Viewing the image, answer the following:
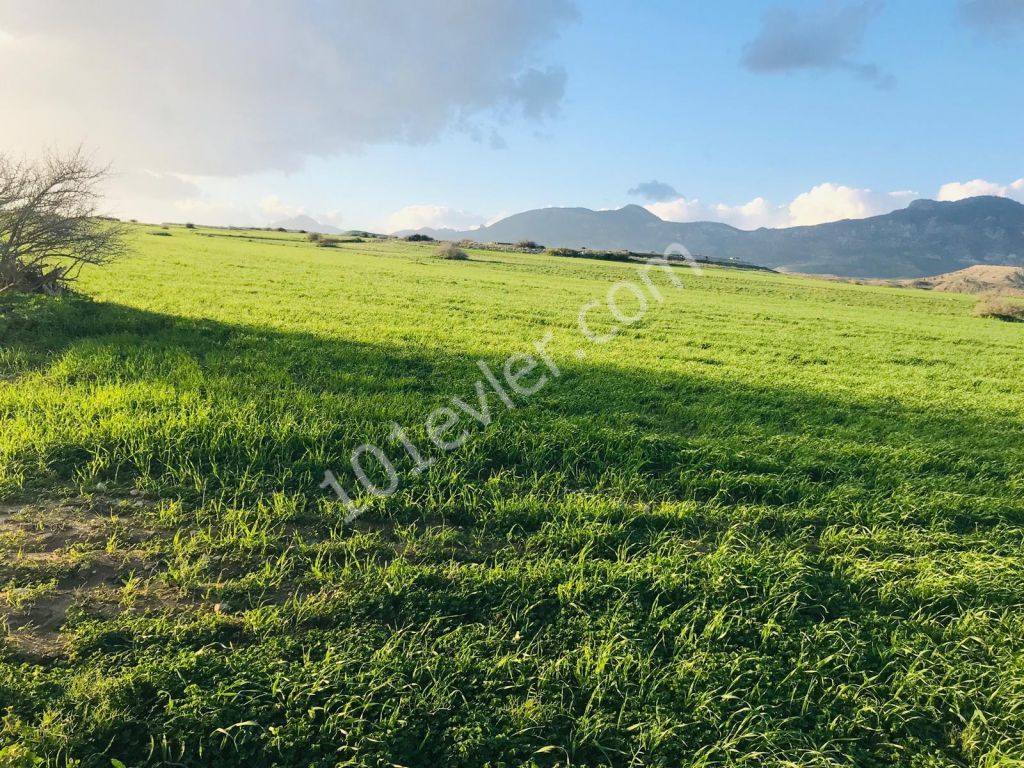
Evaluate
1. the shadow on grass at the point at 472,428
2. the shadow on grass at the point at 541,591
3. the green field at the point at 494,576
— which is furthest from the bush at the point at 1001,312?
the shadow on grass at the point at 541,591

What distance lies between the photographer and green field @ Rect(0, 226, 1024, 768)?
3271 millimetres

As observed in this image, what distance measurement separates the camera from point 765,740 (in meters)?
3.30

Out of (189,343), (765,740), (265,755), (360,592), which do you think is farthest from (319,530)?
(189,343)

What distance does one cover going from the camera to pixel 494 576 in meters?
4.48

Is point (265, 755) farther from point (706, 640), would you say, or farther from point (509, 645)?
point (706, 640)

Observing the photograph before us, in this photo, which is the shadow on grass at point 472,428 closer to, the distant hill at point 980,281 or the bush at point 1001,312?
the bush at point 1001,312

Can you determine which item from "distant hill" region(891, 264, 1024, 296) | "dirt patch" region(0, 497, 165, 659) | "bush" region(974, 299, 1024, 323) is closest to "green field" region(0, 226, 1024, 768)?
"dirt patch" region(0, 497, 165, 659)

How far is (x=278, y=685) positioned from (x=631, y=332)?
1566 centimetres

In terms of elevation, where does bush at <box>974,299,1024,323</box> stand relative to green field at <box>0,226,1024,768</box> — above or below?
above

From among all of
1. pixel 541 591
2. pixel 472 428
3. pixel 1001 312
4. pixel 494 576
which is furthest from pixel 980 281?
pixel 494 576

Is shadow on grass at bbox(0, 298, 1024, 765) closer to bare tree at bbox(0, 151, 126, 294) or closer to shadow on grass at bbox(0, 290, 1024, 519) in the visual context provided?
shadow on grass at bbox(0, 290, 1024, 519)

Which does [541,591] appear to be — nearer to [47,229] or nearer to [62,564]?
[62,564]

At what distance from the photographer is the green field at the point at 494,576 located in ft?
10.7

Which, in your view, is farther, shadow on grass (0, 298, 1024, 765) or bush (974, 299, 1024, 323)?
bush (974, 299, 1024, 323)
